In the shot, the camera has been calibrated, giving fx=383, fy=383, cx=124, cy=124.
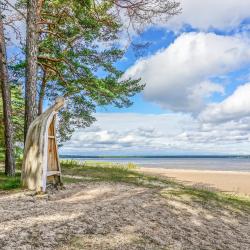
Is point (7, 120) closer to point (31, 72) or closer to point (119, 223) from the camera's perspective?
point (31, 72)

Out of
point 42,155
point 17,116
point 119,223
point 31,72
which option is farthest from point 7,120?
point 119,223

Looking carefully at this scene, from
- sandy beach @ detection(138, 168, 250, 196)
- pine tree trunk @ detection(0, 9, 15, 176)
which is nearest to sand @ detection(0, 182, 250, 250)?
pine tree trunk @ detection(0, 9, 15, 176)

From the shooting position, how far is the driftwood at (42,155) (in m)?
11.0

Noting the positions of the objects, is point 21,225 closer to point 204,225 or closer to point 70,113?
point 204,225

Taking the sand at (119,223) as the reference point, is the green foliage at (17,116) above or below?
above

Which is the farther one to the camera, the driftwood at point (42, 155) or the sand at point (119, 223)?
the driftwood at point (42, 155)

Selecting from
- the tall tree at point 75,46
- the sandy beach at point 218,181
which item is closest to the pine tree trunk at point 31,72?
the tall tree at point 75,46

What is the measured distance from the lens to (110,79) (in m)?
19.0

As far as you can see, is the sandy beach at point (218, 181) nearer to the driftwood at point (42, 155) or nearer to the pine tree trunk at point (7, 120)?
the driftwood at point (42, 155)

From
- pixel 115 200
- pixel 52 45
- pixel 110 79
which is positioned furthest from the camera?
pixel 110 79

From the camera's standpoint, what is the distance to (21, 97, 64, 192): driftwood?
1097cm

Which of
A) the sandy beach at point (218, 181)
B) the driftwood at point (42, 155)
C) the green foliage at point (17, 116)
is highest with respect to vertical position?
the green foliage at point (17, 116)

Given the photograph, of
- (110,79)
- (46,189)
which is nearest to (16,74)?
(110,79)

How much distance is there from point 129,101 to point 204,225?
13257mm
